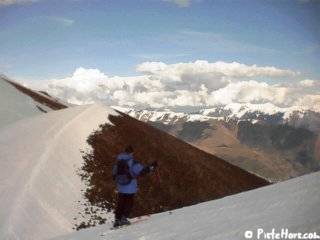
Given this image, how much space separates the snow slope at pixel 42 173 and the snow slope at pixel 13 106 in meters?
15.8

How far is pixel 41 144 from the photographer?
37.0 meters

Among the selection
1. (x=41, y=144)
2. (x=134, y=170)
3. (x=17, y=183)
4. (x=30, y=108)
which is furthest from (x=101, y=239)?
(x=30, y=108)

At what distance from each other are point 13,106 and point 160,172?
106ft

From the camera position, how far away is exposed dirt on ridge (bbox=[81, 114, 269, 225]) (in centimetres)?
3656

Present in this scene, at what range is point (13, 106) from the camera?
65.2 m

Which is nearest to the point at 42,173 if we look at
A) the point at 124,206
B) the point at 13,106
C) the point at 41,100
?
the point at 124,206

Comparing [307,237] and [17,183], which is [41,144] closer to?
[17,183]

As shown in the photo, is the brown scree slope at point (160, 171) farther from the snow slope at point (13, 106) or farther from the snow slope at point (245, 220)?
the snow slope at point (245, 220)

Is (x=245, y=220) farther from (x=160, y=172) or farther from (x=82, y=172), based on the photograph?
(x=160, y=172)

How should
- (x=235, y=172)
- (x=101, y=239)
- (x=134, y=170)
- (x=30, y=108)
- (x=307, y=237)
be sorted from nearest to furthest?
(x=307, y=237), (x=101, y=239), (x=134, y=170), (x=235, y=172), (x=30, y=108)

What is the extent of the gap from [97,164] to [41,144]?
4900mm

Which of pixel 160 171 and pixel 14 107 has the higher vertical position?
pixel 14 107

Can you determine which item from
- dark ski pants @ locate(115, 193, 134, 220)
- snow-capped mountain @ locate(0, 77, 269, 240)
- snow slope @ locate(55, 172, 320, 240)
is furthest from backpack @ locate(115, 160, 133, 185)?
snow-capped mountain @ locate(0, 77, 269, 240)

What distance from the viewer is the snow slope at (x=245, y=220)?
1052 centimetres
